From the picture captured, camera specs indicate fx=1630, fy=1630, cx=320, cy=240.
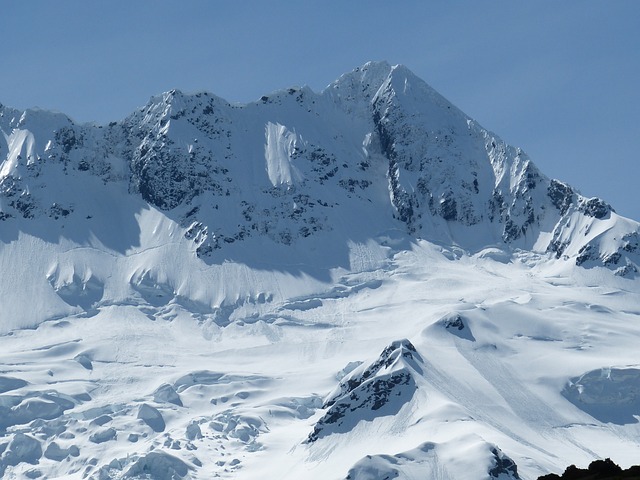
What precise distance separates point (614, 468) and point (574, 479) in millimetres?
7246

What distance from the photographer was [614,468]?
143000mm

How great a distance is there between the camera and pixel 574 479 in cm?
13725
